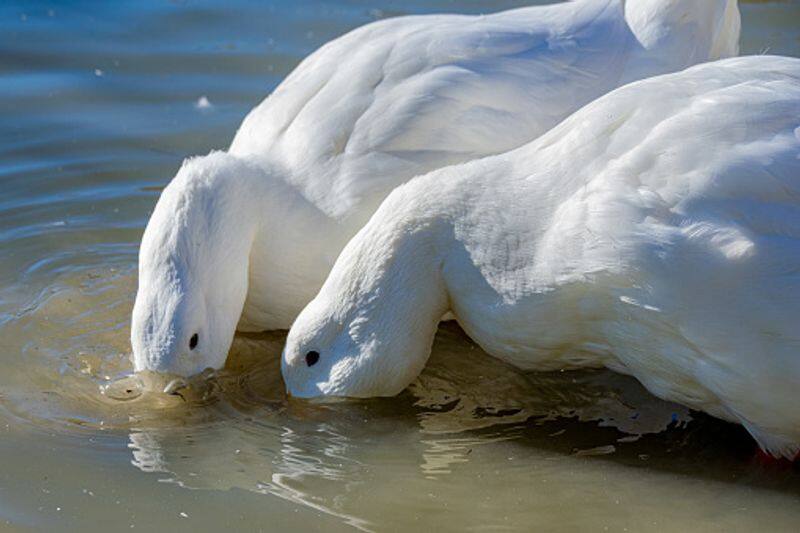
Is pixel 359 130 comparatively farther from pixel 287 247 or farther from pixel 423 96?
pixel 287 247

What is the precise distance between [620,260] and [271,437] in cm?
124

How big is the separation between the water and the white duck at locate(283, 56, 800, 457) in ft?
0.62

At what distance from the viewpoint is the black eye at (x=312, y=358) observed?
502 cm

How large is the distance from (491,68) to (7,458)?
2.27 m

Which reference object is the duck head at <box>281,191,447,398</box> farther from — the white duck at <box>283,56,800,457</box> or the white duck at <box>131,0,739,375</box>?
the white duck at <box>131,0,739,375</box>

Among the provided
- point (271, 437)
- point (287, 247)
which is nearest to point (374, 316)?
point (271, 437)

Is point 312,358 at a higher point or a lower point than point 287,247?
lower

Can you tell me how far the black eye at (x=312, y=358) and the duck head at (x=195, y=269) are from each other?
0.34 m

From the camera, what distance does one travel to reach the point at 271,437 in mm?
4809

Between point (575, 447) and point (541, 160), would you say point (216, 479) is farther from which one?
point (541, 160)

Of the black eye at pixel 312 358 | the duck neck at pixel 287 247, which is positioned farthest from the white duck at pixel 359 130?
the black eye at pixel 312 358

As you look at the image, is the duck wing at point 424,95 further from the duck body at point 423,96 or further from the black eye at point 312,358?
the black eye at point 312,358

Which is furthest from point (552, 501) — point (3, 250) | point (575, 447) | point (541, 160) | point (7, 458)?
point (3, 250)

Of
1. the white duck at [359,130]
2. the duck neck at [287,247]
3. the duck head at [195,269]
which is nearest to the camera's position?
the duck head at [195,269]
